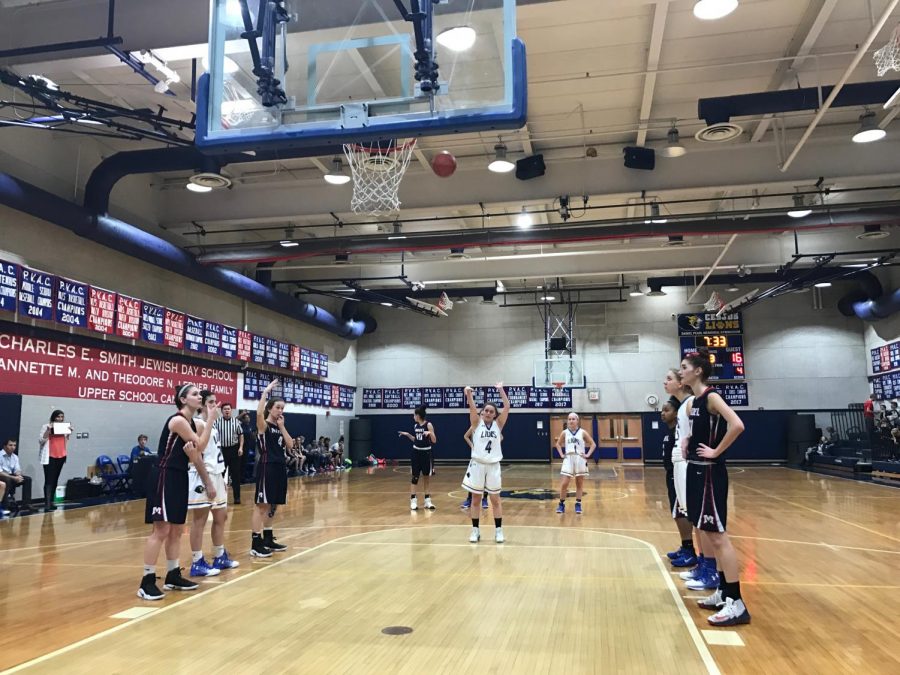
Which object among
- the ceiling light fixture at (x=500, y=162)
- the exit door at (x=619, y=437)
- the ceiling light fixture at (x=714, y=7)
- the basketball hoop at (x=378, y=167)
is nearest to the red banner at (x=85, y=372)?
the basketball hoop at (x=378, y=167)

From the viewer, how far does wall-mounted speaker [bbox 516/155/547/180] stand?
11841mm

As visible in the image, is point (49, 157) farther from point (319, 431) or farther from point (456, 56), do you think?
point (319, 431)

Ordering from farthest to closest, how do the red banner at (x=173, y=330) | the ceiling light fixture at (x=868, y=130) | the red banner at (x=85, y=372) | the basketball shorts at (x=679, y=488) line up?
the red banner at (x=173, y=330), the red banner at (x=85, y=372), the ceiling light fixture at (x=868, y=130), the basketball shorts at (x=679, y=488)

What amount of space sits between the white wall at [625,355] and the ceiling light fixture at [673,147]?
12.9 metres

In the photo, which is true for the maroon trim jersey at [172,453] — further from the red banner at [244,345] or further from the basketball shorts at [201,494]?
the red banner at [244,345]

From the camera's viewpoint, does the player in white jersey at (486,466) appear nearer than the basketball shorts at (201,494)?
No

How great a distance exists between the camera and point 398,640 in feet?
13.5

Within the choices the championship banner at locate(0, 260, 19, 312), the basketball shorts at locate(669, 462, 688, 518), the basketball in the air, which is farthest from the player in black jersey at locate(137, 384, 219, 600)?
the championship banner at locate(0, 260, 19, 312)

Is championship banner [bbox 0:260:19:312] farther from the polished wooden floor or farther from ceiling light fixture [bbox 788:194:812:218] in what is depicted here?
ceiling light fixture [bbox 788:194:812:218]

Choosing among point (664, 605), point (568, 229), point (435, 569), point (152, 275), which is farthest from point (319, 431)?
point (664, 605)

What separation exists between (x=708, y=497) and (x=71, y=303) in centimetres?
1073

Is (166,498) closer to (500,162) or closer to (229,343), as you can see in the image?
(500,162)

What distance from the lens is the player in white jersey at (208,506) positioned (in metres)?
5.75

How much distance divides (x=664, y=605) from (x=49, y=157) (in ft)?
38.8
